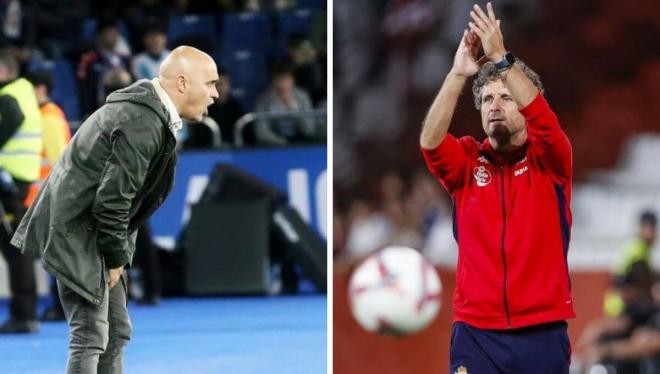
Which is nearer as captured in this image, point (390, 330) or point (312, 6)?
point (390, 330)

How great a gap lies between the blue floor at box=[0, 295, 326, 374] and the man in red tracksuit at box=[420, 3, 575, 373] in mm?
3289

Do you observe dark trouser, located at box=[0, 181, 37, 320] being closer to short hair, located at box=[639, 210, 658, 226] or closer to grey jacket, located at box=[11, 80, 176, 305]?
grey jacket, located at box=[11, 80, 176, 305]

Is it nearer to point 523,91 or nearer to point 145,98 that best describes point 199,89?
point 145,98

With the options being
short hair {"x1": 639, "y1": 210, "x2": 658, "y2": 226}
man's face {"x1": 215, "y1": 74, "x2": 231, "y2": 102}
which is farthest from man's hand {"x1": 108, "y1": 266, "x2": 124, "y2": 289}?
man's face {"x1": 215, "y1": 74, "x2": 231, "y2": 102}

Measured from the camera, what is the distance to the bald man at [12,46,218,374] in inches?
188

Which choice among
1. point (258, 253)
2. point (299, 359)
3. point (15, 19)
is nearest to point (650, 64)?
point (299, 359)

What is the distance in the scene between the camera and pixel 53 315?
1071 cm

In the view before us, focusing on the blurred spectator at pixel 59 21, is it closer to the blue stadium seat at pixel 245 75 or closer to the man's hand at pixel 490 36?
the blue stadium seat at pixel 245 75

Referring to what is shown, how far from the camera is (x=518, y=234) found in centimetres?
439

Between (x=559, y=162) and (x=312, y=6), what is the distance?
35.2 ft

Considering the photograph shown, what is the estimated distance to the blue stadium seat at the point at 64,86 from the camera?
1326 cm

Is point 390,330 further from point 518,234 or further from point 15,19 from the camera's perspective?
point 15,19

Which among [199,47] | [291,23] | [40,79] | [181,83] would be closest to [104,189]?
[181,83]

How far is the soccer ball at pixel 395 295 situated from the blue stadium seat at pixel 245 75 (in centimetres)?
855
